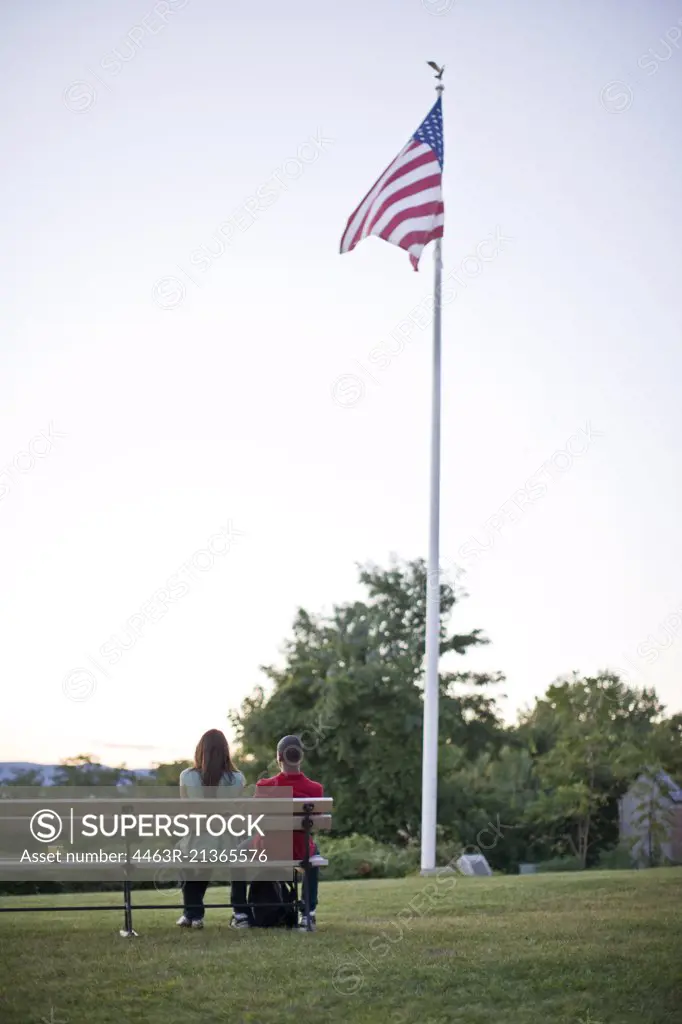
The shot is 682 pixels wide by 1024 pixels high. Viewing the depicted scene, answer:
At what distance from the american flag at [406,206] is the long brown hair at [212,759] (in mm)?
9133

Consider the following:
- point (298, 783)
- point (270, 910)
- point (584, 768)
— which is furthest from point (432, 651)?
point (584, 768)

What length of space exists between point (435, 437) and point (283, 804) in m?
9.02

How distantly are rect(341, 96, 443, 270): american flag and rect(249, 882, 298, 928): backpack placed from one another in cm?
985

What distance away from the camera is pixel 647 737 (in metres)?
26.6

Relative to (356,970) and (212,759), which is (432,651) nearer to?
(212,759)

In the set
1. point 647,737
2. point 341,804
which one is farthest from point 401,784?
point 647,737

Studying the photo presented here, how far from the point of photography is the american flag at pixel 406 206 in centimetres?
1538

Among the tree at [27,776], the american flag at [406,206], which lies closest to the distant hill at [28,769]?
the tree at [27,776]

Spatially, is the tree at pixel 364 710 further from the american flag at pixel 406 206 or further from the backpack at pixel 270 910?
the backpack at pixel 270 910

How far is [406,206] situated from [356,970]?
11501 mm

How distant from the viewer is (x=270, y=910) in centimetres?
782

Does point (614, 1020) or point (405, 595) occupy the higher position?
point (405, 595)

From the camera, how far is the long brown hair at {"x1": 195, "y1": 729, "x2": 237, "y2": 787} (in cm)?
800

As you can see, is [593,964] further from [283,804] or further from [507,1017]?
[283,804]
